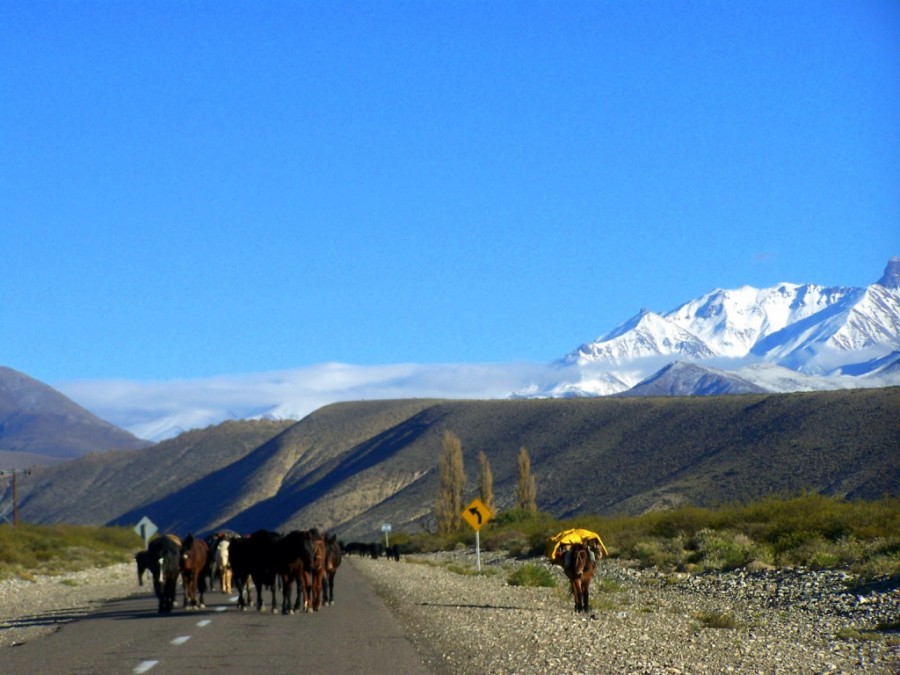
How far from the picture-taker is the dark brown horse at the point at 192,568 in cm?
2366

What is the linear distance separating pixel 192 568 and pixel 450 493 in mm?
63658

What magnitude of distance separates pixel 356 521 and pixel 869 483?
176 feet

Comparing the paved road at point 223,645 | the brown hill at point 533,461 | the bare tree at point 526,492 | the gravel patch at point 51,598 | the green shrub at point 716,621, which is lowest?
the green shrub at point 716,621

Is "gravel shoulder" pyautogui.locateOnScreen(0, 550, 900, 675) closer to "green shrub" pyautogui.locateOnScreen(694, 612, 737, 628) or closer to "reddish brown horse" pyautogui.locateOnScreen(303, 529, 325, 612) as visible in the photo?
"green shrub" pyautogui.locateOnScreen(694, 612, 737, 628)

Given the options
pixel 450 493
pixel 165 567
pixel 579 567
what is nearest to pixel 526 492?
pixel 450 493

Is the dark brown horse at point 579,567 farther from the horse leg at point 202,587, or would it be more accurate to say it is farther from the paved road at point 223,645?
the horse leg at point 202,587

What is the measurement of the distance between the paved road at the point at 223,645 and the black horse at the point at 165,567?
1.62 ft

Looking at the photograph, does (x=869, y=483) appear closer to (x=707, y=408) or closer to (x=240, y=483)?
(x=707, y=408)

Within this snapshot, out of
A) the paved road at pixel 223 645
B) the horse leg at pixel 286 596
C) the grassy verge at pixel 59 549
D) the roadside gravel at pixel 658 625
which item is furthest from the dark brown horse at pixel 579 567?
the grassy verge at pixel 59 549

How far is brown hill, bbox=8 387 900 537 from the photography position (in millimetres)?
96312

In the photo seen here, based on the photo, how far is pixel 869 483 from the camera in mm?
85188

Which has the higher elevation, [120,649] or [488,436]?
[488,436]

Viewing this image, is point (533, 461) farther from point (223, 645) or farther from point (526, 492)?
point (223, 645)

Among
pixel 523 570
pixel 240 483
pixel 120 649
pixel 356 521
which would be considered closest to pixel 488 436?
pixel 356 521
